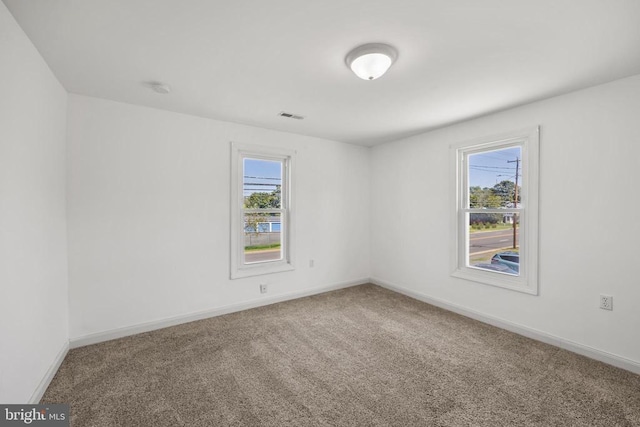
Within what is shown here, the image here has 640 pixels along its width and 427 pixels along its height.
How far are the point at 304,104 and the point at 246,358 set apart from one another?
2.54m

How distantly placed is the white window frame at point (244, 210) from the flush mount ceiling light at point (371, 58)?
2.07 m

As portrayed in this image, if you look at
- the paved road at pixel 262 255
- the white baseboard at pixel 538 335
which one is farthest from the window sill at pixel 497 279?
the paved road at pixel 262 255

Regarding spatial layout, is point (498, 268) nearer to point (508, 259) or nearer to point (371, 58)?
point (508, 259)

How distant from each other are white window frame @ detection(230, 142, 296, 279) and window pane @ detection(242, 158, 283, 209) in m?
0.07

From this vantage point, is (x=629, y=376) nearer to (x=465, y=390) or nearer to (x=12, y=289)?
(x=465, y=390)

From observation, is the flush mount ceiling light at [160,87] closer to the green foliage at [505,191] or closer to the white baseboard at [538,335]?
the green foliage at [505,191]

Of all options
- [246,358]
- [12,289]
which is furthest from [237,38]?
[246,358]

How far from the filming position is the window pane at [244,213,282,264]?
3891 millimetres

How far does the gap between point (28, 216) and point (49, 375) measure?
1.26 m

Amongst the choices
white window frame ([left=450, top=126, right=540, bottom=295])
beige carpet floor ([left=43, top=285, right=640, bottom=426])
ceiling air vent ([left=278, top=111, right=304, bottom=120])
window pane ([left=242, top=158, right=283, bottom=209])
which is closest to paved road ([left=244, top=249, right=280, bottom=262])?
window pane ([left=242, top=158, right=283, bottom=209])

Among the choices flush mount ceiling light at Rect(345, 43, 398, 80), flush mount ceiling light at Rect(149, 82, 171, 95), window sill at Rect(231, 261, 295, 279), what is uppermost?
flush mount ceiling light at Rect(149, 82, 171, 95)

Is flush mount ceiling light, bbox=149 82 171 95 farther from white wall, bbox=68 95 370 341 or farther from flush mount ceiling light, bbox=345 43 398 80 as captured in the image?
flush mount ceiling light, bbox=345 43 398 80

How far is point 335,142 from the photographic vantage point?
15.1 feet

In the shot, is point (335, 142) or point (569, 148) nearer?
point (569, 148)
